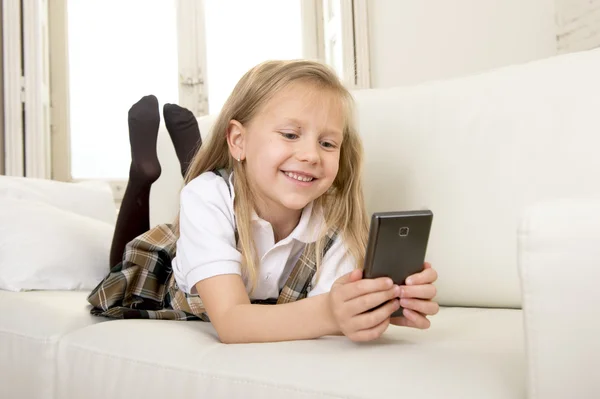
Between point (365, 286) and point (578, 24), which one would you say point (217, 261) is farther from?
point (578, 24)

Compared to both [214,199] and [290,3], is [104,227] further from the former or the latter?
[290,3]

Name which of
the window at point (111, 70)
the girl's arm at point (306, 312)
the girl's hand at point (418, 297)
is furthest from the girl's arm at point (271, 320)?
the window at point (111, 70)

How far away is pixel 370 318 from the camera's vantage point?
821 millimetres

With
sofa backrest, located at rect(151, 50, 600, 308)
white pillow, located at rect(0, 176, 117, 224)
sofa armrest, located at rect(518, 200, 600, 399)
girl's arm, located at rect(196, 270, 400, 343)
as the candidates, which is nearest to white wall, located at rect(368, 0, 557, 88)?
sofa backrest, located at rect(151, 50, 600, 308)

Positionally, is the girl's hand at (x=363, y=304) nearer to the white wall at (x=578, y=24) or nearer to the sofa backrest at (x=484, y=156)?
the sofa backrest at (x=484, y=156)

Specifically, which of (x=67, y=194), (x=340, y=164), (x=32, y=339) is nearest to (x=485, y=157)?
(x=340, y=164)

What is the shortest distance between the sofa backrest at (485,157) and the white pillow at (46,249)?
2.27ft

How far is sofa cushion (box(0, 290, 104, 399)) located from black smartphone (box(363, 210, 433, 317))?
1.91ft

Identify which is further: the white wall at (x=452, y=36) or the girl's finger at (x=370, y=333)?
the white wall at (x=452, y=36)

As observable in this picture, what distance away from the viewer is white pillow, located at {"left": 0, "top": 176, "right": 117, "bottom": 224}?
1.68 metres

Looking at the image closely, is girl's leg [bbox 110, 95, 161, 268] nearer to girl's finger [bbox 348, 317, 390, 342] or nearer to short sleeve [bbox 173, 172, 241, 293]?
short sleeve [bbox 173, 172, 241, 293]

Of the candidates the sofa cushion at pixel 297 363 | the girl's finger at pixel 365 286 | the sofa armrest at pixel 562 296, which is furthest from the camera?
the girl's finger at pixel 365 286

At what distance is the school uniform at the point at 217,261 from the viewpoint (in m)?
1.07

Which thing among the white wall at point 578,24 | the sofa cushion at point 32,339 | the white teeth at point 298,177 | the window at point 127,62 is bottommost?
the sofa cushion at point 32,339
